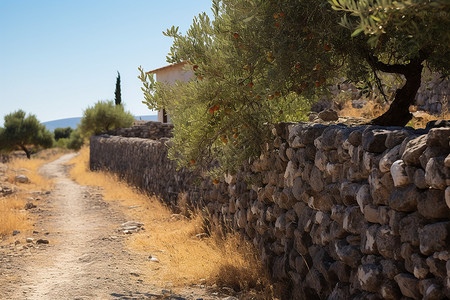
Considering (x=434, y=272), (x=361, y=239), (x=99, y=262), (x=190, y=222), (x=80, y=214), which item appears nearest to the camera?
(x=434, y=272)

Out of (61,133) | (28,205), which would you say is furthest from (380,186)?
(61,133)

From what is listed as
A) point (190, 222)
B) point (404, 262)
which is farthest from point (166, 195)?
point (404, 262)

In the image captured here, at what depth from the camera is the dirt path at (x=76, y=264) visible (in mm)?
5480

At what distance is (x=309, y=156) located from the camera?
16.3 ft

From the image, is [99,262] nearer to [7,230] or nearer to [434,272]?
[7,230]

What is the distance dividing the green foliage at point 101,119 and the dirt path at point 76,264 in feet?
54.9

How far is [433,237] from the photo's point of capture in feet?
9.78

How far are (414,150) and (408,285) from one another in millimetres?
944

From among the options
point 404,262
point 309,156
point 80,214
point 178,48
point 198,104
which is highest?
point 178,48

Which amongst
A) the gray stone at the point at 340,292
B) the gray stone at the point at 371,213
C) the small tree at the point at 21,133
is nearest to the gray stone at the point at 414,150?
the gray stone at the point at 371,213

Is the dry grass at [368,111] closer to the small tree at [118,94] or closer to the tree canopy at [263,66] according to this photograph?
the tree canopy at [263,66]

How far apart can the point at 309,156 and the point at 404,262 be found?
1853 mm

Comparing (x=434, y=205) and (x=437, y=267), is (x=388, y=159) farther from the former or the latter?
(x=437, y=267)

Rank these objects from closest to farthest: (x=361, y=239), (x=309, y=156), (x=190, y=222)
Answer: (x=361, y=239)
(x=309, y=156)
(x=190, y=222)
